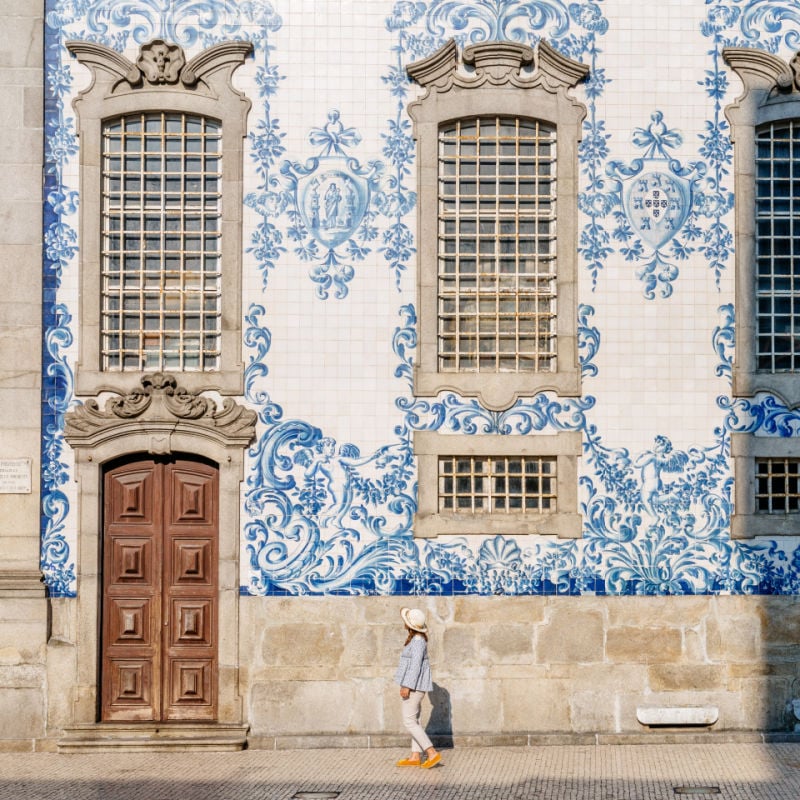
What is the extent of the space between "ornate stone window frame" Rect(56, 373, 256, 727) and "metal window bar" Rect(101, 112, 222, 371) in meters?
0.49

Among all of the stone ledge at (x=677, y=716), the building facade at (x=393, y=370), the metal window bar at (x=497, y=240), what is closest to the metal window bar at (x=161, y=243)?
the building facade at (x=393, y=370)

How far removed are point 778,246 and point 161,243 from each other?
600cm

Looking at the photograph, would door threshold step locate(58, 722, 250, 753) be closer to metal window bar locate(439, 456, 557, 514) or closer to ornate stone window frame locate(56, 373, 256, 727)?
ornate stone window frame locate(56, 373, 256, 727)

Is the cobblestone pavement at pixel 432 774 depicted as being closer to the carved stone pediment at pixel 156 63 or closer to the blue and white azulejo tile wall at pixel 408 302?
the blue and white azulejo tile wall at pixel 408 302

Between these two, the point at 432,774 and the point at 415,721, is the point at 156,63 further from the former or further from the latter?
the point at 432,774

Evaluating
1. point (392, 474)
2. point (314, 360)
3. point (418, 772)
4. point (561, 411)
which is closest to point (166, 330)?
point (314, 360)

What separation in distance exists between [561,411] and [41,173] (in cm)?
545

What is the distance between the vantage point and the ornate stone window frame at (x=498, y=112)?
12.9 meters

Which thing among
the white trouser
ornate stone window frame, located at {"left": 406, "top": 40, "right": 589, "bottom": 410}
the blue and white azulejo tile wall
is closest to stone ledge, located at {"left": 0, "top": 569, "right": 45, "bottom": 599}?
the blue and white azulejo tile wall

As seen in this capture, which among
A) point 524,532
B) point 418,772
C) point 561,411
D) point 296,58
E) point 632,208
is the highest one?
point 296,58

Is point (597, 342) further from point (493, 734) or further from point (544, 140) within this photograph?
point (493, 734)

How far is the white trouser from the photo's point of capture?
11.7 meters

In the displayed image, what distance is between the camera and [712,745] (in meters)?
12.6

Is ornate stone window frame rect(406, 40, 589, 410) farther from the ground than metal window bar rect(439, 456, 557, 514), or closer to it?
farther from the ground
